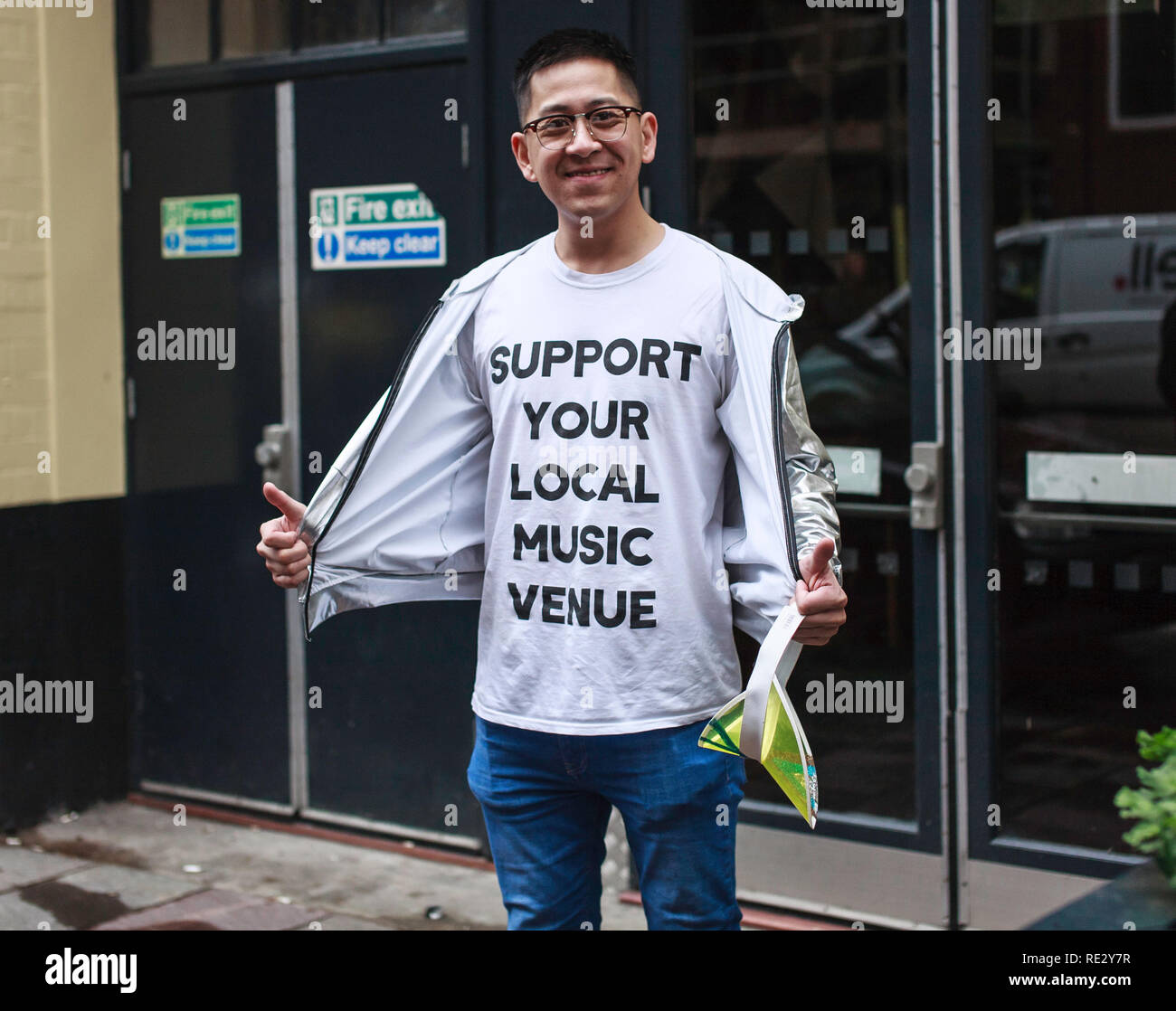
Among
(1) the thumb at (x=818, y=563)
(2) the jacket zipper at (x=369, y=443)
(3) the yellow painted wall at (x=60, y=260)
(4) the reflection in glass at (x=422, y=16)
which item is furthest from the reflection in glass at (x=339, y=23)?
(1) the thumb at (x=818, y=563)

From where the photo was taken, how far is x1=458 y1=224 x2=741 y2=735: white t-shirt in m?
2.78

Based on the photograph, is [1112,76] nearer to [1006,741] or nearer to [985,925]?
[1006,741]

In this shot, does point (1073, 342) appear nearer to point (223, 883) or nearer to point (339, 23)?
point (339, 23)

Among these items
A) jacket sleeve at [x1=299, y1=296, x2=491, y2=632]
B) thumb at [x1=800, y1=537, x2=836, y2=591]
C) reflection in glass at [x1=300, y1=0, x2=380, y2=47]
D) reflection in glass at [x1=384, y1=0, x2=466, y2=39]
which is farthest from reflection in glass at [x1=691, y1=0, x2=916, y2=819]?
thumb at [x1=800, y1=537, x2=836, y2=591]

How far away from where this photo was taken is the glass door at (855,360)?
14.4ft

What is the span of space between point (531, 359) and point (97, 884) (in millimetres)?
3162

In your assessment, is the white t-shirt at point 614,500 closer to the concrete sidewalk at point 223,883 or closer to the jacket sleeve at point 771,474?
the jacket sleeve at point 771,474

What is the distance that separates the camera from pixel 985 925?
14.2ft

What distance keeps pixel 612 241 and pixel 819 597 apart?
2.47 ft

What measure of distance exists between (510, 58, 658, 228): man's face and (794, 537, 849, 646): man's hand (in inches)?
28.3

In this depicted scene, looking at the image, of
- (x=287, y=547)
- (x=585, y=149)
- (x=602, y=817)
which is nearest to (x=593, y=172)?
(x=585, y=149)

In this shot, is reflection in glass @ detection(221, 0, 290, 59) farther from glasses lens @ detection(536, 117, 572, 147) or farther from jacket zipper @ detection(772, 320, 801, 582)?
jacket zipper @ detection(772, 320, 801, 582)
